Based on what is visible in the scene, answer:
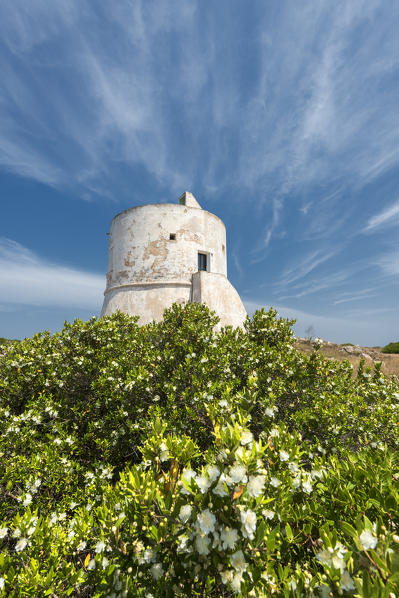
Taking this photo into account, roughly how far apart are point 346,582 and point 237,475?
729 millimetres

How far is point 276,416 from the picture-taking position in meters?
5.32

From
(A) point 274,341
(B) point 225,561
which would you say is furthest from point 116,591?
(A) point 274,341

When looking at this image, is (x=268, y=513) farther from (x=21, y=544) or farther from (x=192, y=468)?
(x=21, y=544)

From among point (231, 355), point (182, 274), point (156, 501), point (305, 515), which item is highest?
point (182, 274)

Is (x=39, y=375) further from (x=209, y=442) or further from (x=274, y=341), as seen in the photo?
(x=274, y=341)

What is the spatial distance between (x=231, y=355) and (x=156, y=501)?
428cm

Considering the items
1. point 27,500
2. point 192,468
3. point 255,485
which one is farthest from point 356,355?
point 255,485

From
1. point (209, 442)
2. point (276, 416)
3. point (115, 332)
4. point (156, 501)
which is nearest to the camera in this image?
point (156, 501)

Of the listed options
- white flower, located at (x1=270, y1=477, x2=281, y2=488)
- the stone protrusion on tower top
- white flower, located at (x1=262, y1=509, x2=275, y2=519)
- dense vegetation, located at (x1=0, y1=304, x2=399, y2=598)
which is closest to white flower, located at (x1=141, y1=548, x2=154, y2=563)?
dense vegetation, located at (x1=0, y1=304, x2=399, y2=598)

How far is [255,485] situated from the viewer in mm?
1679

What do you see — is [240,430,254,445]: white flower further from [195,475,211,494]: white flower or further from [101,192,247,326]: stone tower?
[101,192,247,326]: stone tower

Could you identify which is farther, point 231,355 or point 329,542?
point 231,355

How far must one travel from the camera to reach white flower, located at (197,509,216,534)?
1611mm

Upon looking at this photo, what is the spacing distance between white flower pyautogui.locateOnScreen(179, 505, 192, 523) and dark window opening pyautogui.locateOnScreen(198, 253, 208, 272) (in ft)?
46.2
